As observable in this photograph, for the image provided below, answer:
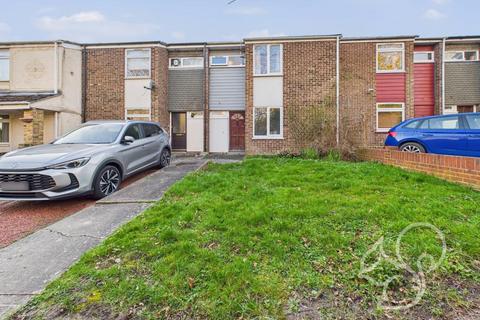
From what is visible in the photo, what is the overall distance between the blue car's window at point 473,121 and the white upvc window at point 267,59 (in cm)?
802

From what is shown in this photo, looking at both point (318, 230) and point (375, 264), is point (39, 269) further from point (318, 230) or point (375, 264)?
point (375, 264)

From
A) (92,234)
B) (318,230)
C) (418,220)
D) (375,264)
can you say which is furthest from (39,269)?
(418,220)

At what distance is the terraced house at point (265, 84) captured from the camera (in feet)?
43.2

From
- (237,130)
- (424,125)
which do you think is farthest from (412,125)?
(237,130)

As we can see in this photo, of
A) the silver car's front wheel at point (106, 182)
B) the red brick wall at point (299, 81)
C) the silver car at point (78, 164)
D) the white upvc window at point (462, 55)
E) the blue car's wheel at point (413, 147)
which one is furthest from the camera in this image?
the white upvc window at point (462, 55)

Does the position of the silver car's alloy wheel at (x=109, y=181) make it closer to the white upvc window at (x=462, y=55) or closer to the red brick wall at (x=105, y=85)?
the red brick wall at (x=105, y=85)

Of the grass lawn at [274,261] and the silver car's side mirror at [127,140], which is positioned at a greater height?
the silver car's side mirror at [127,140]

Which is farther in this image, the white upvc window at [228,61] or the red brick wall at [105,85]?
the white upvc window at [228,61]

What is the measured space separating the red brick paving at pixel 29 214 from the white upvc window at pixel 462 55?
17580 millimetres

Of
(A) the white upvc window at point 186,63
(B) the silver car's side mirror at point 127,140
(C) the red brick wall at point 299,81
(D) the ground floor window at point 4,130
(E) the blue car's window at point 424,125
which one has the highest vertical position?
(A) the white upvc window at point 186,63

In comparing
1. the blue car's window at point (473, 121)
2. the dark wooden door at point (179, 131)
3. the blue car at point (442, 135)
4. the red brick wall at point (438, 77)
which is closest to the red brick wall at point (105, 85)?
the dark wooden door at point (179, 131)

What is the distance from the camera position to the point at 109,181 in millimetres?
5941

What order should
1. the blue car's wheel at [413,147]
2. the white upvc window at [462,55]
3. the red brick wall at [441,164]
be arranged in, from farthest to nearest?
the white upvc window at [462,55] → the blue car's wheel at [413,147] → the red brick wall at [441,164]

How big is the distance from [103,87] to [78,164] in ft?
35.6
